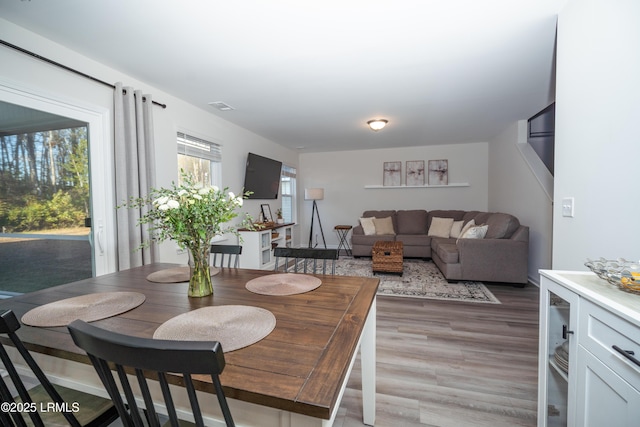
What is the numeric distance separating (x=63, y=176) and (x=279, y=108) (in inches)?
91.5

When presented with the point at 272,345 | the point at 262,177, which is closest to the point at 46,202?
the point at 272,345

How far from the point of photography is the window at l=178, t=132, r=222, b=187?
132 inches

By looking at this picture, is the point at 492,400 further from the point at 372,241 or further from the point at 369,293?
the point at 372,241

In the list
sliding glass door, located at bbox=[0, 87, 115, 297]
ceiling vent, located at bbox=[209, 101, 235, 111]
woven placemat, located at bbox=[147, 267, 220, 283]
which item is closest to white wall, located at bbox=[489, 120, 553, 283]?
woven placemat, located at bbox=[147, 267, 220, 283]

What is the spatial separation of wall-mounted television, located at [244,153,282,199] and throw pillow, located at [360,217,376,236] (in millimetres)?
1914

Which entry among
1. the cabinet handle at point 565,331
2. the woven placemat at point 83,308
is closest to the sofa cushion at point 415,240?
the cabinet handle at point 565,331

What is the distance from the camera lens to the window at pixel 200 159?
11.0 feet

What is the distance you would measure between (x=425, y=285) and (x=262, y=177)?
10.5 ft

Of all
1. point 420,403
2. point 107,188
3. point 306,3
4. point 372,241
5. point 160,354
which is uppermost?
point 306,3

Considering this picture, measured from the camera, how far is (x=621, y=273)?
0.95 meters

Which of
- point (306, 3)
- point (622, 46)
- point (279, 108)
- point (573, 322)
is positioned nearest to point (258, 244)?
point (279, 108)

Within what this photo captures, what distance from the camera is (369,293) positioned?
1.31 metres

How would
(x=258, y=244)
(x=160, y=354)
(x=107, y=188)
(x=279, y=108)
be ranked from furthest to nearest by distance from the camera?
(x=258, y=244)
(x=279, y=108)
(x=107, y=188)
(x=160, y=354)

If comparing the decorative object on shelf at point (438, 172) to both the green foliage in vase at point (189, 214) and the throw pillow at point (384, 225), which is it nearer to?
the throw pillow at point (384, 225)
